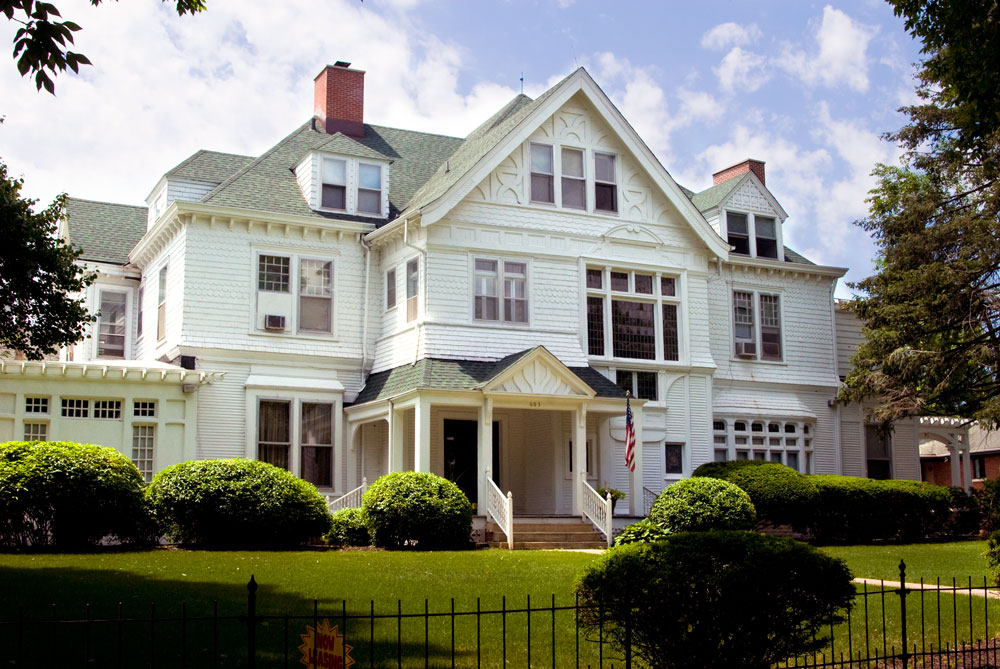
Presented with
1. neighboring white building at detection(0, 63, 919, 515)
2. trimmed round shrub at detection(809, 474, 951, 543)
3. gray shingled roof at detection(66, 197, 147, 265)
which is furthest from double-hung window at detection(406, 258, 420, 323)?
trimmed round shrub at detection(809, 474, 951, 543)

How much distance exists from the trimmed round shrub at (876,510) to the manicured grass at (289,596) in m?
9.01

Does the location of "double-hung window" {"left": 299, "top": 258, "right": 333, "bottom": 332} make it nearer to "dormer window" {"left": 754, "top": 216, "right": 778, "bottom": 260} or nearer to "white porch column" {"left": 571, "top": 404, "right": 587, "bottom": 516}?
"white porch column" {"left": 571, "top": 404, "right": 587, "bottom": 516}

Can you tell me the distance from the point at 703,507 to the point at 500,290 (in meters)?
7.46

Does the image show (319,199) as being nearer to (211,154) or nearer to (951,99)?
(211,154)

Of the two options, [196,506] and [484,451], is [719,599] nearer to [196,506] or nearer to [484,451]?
[196,506]

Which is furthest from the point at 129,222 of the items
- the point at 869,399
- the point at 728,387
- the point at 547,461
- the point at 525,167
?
the point at 869,399

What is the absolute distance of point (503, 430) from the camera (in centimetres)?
2786

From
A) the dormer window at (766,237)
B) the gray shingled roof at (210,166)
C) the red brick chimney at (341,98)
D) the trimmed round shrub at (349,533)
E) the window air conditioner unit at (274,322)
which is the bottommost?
the trimmed round shrub at (349,533)

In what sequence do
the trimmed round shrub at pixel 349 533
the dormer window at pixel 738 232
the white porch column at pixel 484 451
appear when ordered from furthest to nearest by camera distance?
the dormer window at pixel 738 232 → the white porch column at pixel 484 451 → the trimmed round shrub at pixel 349 533

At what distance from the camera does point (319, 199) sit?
2727 cm

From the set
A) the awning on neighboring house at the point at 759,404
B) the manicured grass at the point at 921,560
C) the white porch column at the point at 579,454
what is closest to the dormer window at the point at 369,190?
the white porch column at the point at 579,454

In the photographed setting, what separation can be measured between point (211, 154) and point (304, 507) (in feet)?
44.8

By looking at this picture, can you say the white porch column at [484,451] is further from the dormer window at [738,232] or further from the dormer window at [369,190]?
the dormer window at [738,232]

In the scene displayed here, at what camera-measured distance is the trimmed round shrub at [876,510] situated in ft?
83.7
